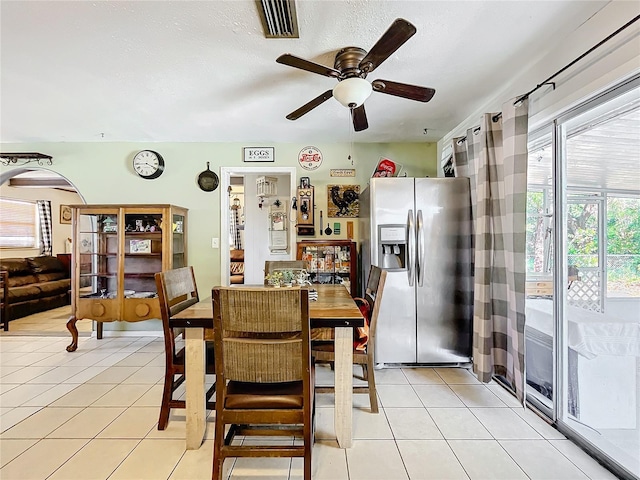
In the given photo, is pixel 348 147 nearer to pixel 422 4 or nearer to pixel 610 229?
pixel 422 4

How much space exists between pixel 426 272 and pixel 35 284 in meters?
6.08

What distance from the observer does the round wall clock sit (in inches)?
151

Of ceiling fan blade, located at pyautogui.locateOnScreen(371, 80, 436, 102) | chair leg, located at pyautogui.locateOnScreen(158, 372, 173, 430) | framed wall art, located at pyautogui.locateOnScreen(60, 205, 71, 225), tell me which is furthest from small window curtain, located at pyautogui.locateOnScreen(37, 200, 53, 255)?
ceiling fan blade, located at pyautogui.locateOnScreen(371, 80, 436, 102)

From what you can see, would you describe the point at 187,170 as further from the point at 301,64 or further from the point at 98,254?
the point at 301,64

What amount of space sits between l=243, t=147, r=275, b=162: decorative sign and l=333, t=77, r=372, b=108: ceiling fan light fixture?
2.15 metres

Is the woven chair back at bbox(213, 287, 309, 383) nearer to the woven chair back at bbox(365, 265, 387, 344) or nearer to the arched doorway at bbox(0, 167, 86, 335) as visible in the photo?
the woven chair back at bbox(365, 265, 387, 344)

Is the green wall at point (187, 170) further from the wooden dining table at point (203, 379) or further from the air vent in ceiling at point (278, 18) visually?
the wooden dining table at point (203, 379)

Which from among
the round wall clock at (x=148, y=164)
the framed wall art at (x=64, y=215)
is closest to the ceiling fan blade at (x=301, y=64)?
the round wall clock at (x=148, y=164)

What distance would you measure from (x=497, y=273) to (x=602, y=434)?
109 centimetres

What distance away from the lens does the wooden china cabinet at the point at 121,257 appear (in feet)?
11.4

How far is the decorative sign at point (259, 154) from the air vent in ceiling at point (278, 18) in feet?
6.67

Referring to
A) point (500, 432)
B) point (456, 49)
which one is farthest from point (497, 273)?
point (456, 49)

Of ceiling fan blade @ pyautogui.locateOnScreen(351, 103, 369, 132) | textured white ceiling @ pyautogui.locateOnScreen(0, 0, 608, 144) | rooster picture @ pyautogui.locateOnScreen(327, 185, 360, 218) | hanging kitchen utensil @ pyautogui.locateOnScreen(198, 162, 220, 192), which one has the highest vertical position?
textured white ceiling @ pyautogui.locateOnScreen(0, 0, 608, 144)

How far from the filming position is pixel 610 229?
72.2 inches
